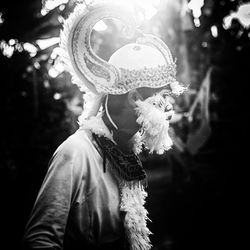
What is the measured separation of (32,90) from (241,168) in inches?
205

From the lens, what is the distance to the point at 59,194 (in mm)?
1812

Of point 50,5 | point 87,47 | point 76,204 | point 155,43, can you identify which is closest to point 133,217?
point 76,204

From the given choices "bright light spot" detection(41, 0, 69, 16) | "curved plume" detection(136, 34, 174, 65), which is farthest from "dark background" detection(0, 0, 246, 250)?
"curved plume" detection(136, 34, 174, 65)

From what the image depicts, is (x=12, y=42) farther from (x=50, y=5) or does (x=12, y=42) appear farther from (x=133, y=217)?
(x=133, y=217)

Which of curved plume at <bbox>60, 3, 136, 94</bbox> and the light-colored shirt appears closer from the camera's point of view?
the light-colored shirt

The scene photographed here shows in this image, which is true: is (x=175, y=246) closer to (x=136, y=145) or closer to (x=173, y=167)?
(x=173, y=167)

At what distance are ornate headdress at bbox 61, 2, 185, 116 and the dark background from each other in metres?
1.07

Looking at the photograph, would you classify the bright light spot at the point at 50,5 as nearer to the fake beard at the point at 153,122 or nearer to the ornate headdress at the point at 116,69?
the ornate headdress at the point at 116,69

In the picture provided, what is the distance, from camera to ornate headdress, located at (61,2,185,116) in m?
2.26

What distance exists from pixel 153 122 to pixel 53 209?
A: 0.90m

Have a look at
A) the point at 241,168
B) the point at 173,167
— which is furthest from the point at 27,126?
the point at 241,168

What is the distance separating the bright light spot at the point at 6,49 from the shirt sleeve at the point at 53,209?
7.53 feet

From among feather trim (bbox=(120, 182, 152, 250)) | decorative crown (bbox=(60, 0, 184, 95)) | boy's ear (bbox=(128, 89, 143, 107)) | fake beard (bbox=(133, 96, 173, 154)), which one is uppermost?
decorative crown (bbox=(60, 0, 184, 95))

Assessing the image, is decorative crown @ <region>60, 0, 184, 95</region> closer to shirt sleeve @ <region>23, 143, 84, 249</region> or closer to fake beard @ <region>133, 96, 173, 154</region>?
fake beard @ <region>133, 96, 173, 154</region>
